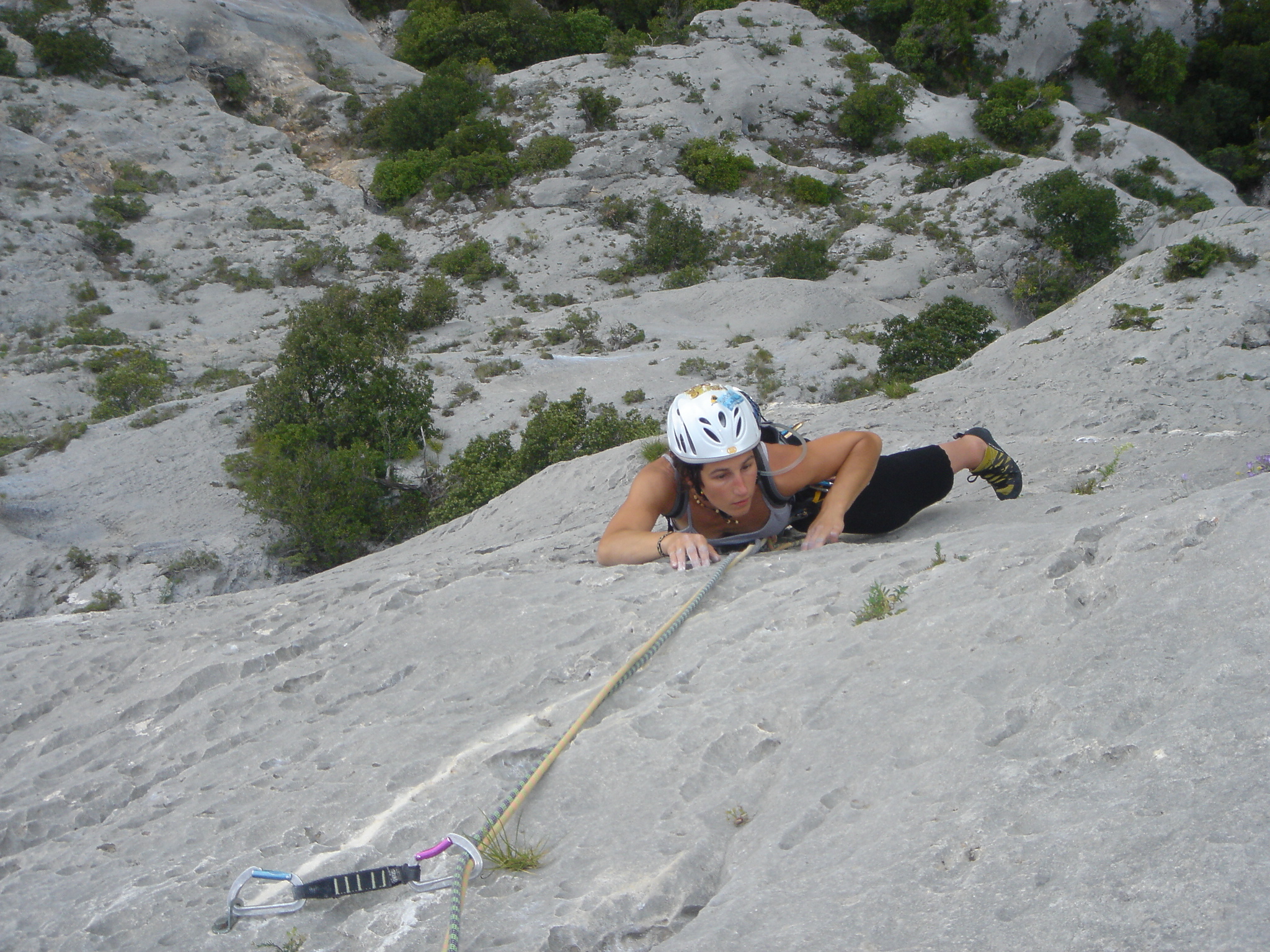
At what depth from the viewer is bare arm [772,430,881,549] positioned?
3463 mm

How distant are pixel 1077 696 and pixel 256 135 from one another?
2873cm

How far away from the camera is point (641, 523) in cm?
356

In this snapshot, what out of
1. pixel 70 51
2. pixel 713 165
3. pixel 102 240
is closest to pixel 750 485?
pixel 102 240

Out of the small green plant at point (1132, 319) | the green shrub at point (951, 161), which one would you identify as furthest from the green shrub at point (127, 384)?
Answer: the green shrub at point (951, 161)

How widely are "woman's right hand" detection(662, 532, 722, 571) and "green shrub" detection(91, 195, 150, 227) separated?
2350 centimetres

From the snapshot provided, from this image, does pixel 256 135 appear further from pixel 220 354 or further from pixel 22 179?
pixel 220 354

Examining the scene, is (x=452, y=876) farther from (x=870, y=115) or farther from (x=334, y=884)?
(x=870, y=115)

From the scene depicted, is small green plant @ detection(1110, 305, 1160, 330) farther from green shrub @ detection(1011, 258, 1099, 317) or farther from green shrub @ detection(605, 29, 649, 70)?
green shrub @ detection(605, 29, 649, 70)

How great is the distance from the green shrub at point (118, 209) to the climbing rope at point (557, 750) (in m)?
23.9

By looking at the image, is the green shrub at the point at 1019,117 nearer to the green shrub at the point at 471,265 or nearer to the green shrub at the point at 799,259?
the green shrub at the point at 799,259

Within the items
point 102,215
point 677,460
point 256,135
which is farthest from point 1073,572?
point 256,135

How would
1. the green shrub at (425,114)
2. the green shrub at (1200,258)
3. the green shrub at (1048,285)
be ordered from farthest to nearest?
the green shrub at (425,114), the green shrub at (1048,285), the green shrub at (1200,258)

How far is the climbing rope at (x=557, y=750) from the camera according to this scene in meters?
1.71

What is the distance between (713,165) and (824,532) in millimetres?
23568
